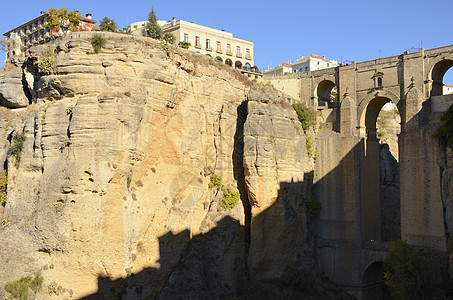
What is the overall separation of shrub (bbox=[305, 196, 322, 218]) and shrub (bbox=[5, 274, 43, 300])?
16041mm

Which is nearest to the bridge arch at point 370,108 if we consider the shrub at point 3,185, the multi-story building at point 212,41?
the multi-story building at point 212,41

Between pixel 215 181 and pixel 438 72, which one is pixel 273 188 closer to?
pixel 215 181

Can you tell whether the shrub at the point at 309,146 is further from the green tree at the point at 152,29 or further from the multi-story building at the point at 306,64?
the multi-story building at the point at 306,64

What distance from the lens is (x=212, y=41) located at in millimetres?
37312

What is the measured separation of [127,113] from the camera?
22.5 meters

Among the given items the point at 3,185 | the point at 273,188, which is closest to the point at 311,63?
the point at 273,188

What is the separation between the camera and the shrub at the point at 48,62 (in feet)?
76.1

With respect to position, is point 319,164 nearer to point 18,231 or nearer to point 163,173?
point 163,173

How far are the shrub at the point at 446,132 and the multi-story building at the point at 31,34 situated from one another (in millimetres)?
19985

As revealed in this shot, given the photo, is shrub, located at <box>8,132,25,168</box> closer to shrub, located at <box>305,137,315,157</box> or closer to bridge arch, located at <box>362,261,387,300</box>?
shrub, located at <box>305,137,315,157</box>

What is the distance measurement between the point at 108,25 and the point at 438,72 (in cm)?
1895

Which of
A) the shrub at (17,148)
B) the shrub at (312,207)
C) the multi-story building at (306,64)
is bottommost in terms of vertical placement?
the shrub at (312,207)

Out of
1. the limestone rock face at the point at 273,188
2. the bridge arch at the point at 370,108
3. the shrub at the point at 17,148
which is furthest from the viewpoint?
the bridge arch at the point at 370,108

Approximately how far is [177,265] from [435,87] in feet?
58.8
